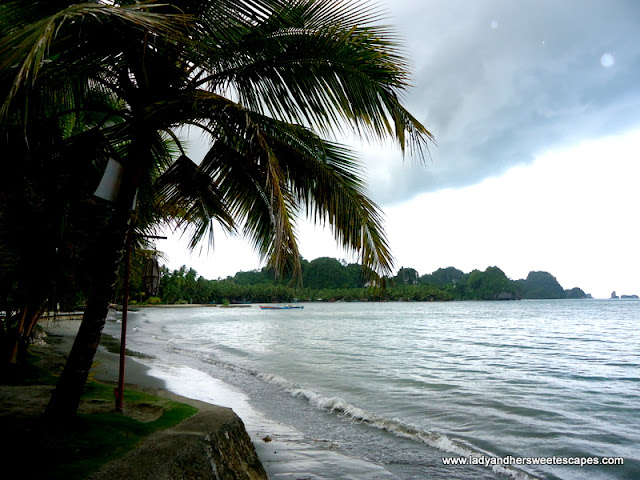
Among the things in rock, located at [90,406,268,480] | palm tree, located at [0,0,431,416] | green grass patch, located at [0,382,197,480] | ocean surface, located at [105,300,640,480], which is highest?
palm tree, located at [0,0,431,416]

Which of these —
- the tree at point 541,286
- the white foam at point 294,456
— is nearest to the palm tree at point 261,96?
the white foam at point 294,456

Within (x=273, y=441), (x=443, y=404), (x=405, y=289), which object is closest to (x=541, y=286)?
(x=405, y=289)

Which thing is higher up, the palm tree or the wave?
the palm tree

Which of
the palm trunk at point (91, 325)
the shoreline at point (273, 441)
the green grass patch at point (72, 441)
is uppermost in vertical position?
the palm trunk at point (91, 325)

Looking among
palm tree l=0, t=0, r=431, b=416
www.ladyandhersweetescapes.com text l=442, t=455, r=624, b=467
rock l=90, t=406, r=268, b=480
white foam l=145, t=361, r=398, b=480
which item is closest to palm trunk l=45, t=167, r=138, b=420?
palm tree l=0, t=0, r=431, b=416

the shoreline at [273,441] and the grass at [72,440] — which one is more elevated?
the grass at [72,440]

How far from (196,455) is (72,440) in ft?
3.66

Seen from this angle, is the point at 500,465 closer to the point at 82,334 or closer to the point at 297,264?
the point at 297,264

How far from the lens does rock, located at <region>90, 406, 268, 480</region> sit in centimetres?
321

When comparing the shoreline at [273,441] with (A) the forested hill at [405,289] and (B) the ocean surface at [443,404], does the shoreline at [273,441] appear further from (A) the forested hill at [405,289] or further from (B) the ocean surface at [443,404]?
(A) the forested hill at [405,289]

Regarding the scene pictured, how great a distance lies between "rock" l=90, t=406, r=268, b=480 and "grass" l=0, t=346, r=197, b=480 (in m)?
0.16

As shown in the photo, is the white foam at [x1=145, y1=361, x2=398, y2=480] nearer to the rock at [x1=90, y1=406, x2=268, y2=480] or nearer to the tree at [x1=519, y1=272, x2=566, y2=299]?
the rock at [x1=90, y1=406, x2=268, y2=480]

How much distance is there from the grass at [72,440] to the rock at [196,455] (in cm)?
16

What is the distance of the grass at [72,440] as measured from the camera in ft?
10.2
